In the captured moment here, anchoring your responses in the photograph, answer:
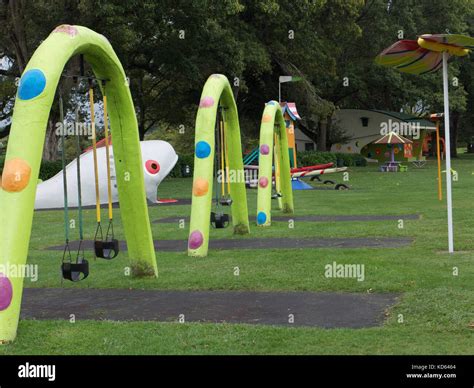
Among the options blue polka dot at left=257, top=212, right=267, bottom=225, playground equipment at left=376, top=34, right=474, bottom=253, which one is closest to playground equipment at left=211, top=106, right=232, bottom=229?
blue polka dot at left=257, top=212, right=267, bottom=225

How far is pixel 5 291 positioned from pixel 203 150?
5341 millimetres

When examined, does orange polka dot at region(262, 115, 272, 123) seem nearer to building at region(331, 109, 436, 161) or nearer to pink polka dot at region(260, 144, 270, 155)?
pink polka dot at region(260, 144, 270, 155)

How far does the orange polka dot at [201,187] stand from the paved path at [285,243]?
52.6 inches

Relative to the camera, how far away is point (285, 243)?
1163cm

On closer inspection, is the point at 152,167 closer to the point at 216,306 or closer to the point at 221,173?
the point at 221,173

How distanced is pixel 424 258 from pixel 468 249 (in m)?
1.05

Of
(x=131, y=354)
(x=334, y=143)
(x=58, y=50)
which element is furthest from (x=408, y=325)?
(x=334, y=143)

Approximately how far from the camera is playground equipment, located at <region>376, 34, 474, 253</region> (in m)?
9.41

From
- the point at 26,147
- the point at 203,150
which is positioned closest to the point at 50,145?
the point at 203,150

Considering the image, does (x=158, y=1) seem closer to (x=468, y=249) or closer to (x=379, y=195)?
(x=379, y=195)

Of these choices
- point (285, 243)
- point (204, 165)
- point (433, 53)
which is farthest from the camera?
point (285, 243)

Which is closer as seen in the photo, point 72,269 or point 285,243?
point 72,269

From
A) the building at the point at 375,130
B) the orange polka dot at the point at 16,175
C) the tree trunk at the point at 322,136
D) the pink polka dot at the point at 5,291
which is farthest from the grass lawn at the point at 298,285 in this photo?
the building at the point at 375,130

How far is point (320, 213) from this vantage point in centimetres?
1666
